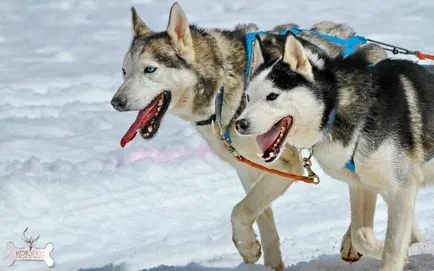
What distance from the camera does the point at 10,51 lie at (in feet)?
36.3

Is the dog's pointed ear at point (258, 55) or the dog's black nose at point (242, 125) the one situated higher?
the dog's pointed ear at point (258, 55)

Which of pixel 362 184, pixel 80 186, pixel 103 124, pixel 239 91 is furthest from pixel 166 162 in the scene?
pixel 362 184

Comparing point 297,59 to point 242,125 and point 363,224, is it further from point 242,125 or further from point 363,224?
point 363,224

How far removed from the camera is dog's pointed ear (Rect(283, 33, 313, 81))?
328 centimetres

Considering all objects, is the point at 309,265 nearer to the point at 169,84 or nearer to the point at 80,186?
the point at 169,84

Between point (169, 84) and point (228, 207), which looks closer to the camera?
point (169, 84)

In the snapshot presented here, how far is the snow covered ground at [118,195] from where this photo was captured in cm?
475

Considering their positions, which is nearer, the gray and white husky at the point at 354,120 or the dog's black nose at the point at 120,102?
the gray and white husky at the point at 354,120

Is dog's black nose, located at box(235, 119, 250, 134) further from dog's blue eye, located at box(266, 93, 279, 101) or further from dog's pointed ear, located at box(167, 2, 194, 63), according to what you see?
dog's pointed ear, located at box(167, 2, 194, 63)

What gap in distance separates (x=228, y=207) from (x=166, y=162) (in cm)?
98

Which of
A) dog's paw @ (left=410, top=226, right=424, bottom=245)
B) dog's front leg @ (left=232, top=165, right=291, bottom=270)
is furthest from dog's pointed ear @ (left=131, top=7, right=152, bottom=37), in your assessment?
dog's paw @ (left=410, top=226, right=424, bottom=245)

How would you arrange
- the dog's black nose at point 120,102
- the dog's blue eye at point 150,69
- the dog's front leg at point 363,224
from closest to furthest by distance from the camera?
1. the dog's front leg at point 363,224
2. the dog's black nose at point 120,102
3. the dog's blue eye at point 150,69

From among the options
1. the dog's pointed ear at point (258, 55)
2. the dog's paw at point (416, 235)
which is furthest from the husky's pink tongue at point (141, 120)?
the dog's paw at point (416, 235)

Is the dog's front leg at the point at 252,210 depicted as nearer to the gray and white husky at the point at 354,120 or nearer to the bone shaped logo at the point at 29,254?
the gray and white husky at the point at 354,120
